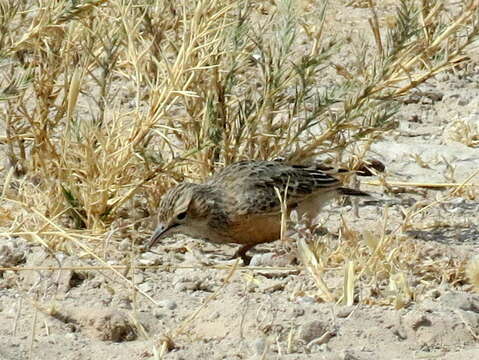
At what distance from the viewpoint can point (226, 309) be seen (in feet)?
19.4

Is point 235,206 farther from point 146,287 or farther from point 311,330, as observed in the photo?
point 311,330

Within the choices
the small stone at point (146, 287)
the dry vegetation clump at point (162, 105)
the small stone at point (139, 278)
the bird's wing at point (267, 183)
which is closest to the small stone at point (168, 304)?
the small stone at point (146, 287)

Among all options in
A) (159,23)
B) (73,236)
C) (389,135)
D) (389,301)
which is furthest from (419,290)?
(389,135)

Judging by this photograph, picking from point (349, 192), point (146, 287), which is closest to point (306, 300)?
point (146, 287)

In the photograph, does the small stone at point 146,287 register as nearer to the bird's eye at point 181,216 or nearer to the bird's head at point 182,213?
the bird's head at point 182,213

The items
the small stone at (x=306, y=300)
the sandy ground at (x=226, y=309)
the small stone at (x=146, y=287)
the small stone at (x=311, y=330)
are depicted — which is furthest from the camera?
the small stone at (x=146, y=287)

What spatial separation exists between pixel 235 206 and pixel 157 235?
0.52 meters

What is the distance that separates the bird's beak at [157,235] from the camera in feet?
22.4

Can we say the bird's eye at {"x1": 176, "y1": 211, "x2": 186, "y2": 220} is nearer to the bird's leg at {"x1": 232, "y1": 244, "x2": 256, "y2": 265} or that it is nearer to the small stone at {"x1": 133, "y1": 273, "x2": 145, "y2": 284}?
the bird's leg at {"x1": 232, "y1": 244, "x2": 256, "y2": 265}

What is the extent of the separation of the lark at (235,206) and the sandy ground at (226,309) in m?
0.13

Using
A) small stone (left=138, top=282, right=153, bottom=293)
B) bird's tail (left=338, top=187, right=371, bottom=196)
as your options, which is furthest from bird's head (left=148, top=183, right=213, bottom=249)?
bird's tail (left=338, top=187, right=371, bottom=196)

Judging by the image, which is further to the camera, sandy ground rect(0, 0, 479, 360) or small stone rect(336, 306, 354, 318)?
small stone rect(336, 306, 354, 318)

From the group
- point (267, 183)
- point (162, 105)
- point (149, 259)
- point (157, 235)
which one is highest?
point (162, 105)

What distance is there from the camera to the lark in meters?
7.00
